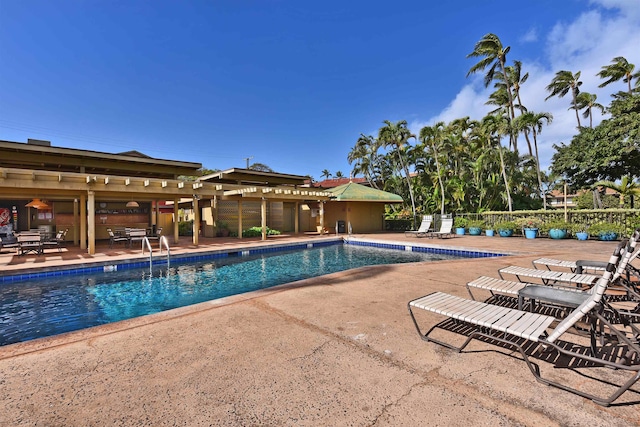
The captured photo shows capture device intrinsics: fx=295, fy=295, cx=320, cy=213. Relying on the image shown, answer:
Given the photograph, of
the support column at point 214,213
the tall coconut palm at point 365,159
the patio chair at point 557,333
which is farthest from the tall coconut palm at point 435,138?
the patio chair at point 557,333

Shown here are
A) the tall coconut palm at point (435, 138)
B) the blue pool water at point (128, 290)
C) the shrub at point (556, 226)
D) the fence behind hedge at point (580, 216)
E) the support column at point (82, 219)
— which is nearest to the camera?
the blue pool water at point (128, 290)

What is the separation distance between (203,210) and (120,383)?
17170 millimetres

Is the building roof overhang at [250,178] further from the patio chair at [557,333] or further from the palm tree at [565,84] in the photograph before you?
the palm tree at [565,84]

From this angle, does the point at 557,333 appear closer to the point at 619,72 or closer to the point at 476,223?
the point at 476,223

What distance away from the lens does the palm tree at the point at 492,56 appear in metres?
21.5

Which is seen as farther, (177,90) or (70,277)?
(177,90)

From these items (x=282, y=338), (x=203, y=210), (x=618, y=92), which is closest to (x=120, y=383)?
(x=282, y=338)

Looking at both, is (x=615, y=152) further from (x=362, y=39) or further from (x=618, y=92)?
(x=362, y=39)

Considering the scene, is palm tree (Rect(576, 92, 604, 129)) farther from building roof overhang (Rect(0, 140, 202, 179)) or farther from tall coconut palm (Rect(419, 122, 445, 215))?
building roof overhang (Rect(0, 140, 202, 179))

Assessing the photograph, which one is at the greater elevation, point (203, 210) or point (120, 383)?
point (203, 210)

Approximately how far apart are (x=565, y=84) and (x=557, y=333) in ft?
107

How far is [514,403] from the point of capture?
6.85 feet

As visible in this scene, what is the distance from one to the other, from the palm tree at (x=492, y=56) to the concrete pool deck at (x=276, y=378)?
2266cm

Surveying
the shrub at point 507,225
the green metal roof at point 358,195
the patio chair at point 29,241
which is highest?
the green metal roof at point 358,195
